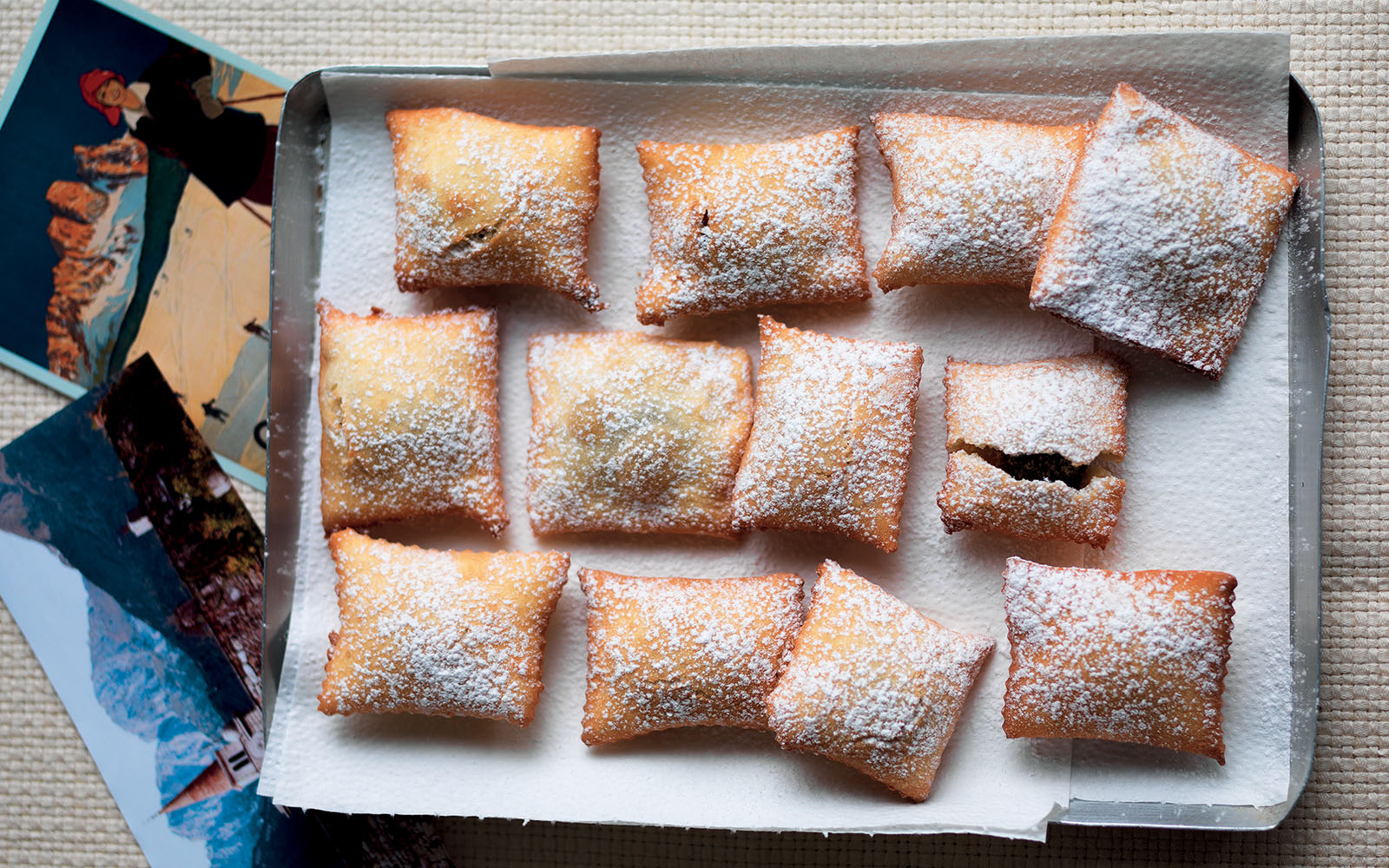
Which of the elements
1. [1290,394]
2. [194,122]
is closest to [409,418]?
[194,122]

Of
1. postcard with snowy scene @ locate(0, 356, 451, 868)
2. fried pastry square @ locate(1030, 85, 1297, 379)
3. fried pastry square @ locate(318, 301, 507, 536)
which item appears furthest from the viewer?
postcard with snowy scene @ locate(0, 356, 451, 868)

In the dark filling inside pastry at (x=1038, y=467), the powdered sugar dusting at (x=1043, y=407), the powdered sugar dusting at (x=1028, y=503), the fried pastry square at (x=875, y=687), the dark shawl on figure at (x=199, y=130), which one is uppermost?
the dark shawl on figure at (x=199, y=130)

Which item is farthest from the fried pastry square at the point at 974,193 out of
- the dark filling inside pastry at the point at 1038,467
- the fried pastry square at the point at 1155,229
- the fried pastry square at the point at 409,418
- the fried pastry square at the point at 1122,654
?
the fried pastry square at the point at 409,418

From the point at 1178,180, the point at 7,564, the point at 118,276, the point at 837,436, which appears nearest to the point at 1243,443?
the point at 1178,180

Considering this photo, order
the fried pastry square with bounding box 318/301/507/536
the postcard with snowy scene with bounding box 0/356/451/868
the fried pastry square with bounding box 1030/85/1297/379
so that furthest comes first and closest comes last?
the postcard with snowy scene with bounding box 0/356/451/868, the fried pastry square with bounding box 318/301/507/536, the fried pastry square with bounding box 1030/85/1297/379

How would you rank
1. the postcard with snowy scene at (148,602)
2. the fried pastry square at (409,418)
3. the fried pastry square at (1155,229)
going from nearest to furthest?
the fried pastry square at (1155,229) → the fried pastry square at (409,418) → the postcard with snowy scene at (148,602)

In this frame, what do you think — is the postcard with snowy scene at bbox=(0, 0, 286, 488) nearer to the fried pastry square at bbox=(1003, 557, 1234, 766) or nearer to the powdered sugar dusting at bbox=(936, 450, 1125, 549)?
the powdered sugar dusting at bbox=(936, 450, 1125, 549)

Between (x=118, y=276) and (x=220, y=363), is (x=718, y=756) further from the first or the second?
(x=118, y=276)

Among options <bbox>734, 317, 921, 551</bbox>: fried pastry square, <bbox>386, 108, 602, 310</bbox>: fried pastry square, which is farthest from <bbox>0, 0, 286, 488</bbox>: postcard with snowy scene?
<bbox>734, 317, 921, 551</bbox>: fried pastry square

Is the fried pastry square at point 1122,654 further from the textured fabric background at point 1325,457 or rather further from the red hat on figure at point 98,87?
the red hat on figure at point 98,87
